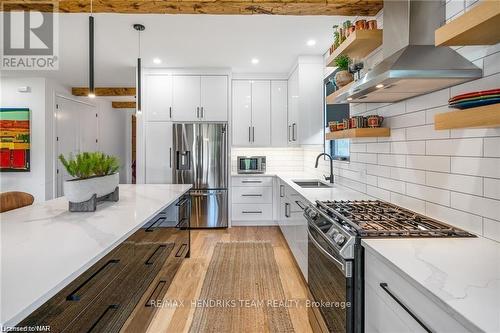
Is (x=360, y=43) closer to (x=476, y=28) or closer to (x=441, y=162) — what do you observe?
(x=441, y=162)

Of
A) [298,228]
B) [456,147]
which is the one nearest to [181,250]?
[298,228]

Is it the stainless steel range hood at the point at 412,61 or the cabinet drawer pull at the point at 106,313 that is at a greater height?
the stainless steel range hood at the point at 412,61

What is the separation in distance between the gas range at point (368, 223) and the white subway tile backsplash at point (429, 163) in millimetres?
300

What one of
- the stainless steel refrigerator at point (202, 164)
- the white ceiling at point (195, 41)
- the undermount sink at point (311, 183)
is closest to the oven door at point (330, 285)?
the undermount sink at point (311, 183)

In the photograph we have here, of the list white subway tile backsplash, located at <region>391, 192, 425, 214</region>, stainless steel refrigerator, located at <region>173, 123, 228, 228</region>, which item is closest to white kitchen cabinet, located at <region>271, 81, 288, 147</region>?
stainless steel refrigerator, located at <region>173, 123, 228, 228</region>

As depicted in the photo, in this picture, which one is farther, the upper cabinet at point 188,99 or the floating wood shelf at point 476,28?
the upper cabinet at point 188,99

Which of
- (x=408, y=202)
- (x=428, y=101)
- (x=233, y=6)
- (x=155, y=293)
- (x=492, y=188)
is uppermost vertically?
(x=233, y=6)

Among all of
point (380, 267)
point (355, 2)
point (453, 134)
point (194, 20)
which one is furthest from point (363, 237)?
point (194, 20)

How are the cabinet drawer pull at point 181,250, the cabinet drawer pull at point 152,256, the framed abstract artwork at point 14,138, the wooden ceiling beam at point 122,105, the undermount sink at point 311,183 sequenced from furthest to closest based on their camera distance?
1. the wooden ceiling beam at point 122,105
2. the framed abstract artwork at point 14,138
3. the undermount sink at point 311,183
4. the cabinet drawer pull at point 181,250
5. the cabinet drawer pull at point 152,256

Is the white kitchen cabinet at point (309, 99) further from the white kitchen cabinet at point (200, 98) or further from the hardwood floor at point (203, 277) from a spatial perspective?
the hardwood floor at point (203, 277)

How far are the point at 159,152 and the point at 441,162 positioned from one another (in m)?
4.13

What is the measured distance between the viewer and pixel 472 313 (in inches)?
28.0
